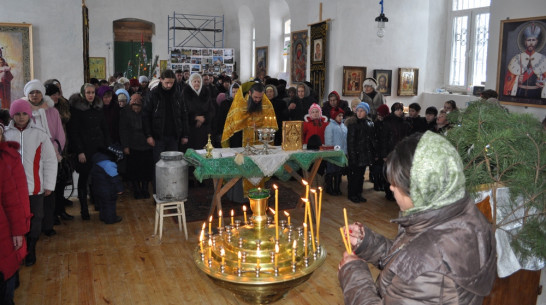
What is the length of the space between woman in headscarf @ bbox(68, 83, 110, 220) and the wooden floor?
746mm

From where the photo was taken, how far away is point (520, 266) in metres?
3.15

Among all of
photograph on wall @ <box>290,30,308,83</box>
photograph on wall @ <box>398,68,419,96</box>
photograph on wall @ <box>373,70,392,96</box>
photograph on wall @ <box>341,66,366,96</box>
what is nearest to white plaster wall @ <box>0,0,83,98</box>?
photograph on wall @ <box>341,66,366,96</box>

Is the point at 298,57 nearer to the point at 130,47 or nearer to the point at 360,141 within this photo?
the point at 360,141

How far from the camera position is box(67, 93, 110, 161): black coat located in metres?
5.86

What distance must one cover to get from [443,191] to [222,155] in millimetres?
4178

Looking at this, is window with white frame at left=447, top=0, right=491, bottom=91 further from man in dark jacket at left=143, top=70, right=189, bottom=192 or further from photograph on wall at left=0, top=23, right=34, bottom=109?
photograph on wall at left=0, top=23, right=34, bottom=109

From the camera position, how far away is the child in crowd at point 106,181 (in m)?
5.89

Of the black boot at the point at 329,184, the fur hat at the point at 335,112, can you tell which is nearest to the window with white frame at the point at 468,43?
the fur hat at the point at 335,112

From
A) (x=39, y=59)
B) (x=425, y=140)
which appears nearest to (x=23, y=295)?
(x=425, y=140)

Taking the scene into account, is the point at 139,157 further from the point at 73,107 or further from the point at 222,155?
the point at 222,155

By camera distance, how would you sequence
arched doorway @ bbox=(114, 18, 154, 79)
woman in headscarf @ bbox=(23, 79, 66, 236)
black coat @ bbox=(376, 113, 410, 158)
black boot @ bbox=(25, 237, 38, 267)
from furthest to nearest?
arched doorway @ bbox=(114, 18, 154, 79) < black coat @ bbox=(376, 113, 410, 158) < woman in headscarf @ bbox=(23, 79, 66, 236) < black boot @ bbox=(25, 237, 38, 267)

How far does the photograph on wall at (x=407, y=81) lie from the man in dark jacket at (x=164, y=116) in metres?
6.60

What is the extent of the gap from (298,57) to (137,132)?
6879mm

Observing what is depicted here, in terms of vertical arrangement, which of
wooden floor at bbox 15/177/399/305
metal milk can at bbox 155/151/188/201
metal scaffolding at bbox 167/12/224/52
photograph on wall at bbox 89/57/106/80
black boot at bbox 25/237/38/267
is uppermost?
metal scaffolding at bbox 167/12/224/52
